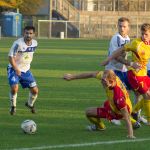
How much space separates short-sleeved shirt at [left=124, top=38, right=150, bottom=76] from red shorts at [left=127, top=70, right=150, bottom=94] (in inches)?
2.9

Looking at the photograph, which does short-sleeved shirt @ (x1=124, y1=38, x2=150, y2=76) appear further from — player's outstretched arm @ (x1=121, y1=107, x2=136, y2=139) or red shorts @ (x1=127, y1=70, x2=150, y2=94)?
player's outstretched arm @ (x1=121, y1=107, x2=136, y2=139)

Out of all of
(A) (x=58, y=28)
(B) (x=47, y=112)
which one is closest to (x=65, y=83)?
(B) (x=47, y=112)

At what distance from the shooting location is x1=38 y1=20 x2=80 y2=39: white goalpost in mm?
65025

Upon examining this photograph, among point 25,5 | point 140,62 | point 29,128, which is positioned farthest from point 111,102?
point 25,5

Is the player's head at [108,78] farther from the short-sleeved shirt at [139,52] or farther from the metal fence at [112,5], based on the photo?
the metal fence at [112,5]

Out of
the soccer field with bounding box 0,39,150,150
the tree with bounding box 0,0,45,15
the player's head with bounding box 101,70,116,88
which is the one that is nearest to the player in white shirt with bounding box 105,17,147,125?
the soccer field with bounding box 0,39,150,150

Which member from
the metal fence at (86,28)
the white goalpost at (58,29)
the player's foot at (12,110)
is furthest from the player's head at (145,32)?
the metal fence at (86,28)

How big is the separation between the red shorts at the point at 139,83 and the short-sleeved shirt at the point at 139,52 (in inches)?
2.9

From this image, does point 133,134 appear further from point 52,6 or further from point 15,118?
point 52,6

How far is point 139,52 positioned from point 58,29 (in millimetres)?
54181

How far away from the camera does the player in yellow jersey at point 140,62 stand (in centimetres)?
1164

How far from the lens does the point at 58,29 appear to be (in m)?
65.8

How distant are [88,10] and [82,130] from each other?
61.5 m

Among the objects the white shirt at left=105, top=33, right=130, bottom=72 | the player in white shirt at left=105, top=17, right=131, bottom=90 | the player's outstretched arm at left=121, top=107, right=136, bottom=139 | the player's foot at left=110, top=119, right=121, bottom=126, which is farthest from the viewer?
the white shirt at left=105, top=33, right=130, bottom=72
